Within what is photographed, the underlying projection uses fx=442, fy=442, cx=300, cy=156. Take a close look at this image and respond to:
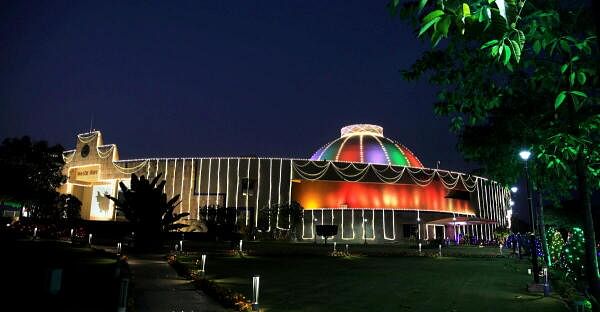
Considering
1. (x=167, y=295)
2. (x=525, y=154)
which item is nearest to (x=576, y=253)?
(x=525, y=154)

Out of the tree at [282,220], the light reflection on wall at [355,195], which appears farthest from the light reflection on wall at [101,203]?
the light reflection on wall at [355,195]

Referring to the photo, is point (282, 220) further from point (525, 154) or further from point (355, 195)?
point (525, 154)

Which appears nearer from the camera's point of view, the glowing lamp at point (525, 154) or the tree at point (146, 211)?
the glowing lamp at point (525, 154)

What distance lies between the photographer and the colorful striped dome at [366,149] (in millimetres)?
61094

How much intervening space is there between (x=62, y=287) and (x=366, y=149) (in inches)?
2083

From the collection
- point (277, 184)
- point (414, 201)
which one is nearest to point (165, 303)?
point (277, 184)

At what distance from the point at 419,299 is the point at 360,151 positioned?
51179mm

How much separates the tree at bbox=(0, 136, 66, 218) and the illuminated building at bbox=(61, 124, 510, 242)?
13.2 metres

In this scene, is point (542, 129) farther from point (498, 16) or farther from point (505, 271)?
point (505, 271)

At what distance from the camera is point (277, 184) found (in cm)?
5097

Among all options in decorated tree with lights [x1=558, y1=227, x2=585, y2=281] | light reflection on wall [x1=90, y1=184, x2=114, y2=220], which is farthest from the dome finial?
decorated tree with lights [x1=558, y1=227, x2=585, y2=281]

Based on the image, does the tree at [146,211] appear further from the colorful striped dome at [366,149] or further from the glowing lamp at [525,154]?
the colorful striped dome at [366,149]

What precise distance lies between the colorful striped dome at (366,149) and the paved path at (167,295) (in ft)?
157

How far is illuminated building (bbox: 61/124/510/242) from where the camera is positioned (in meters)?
49.7
